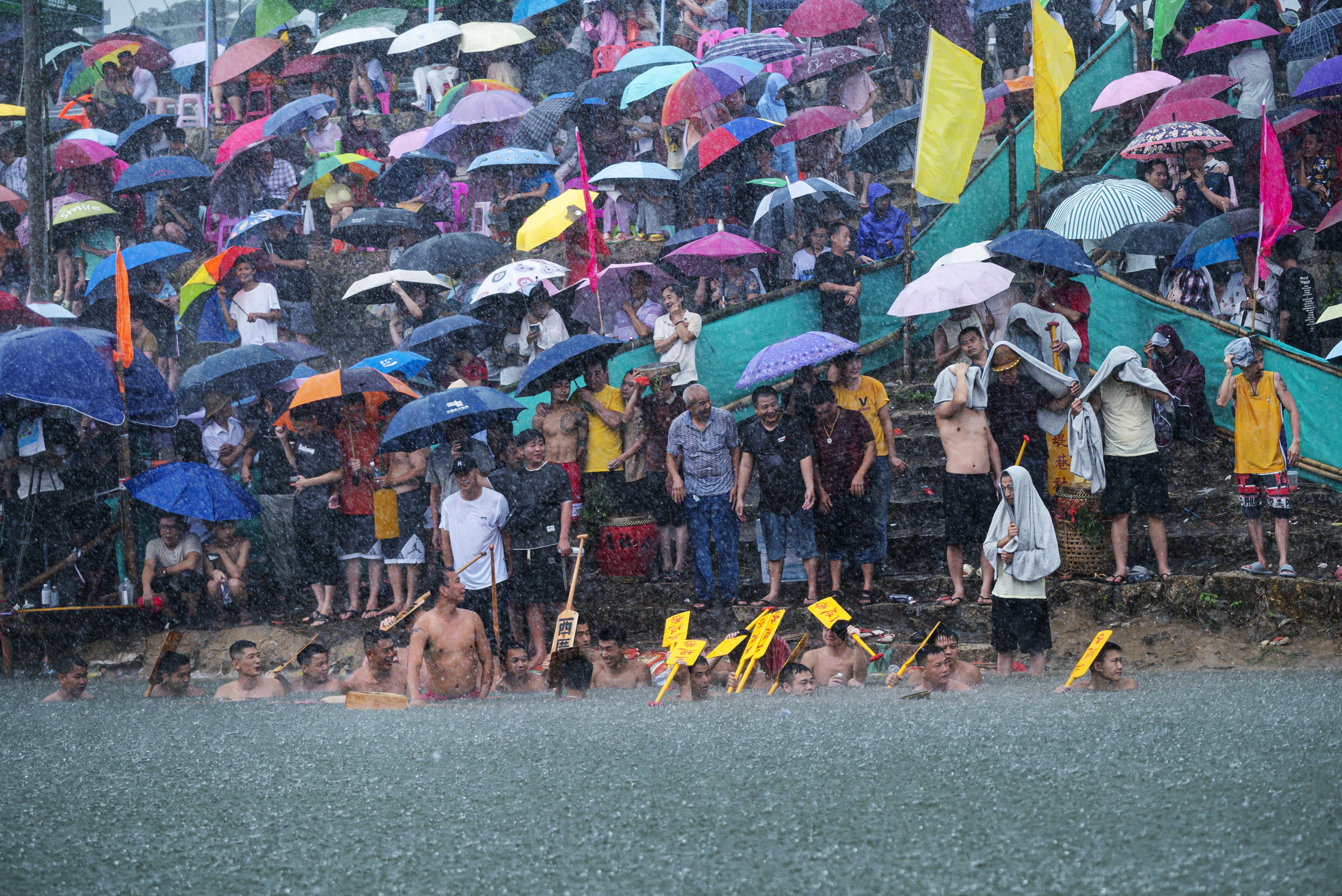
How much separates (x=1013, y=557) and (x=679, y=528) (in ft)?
9.31

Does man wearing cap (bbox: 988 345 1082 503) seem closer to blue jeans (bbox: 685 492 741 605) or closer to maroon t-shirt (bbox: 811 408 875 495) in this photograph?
maroon t-shirt (bbox: 811 408 875 495)

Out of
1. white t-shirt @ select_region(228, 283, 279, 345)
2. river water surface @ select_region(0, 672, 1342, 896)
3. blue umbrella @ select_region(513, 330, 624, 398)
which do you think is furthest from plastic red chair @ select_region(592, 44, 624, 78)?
river water surface @ select_region(0, 672, 1342, 896)

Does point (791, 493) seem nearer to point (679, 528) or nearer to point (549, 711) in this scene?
point (679, 528)

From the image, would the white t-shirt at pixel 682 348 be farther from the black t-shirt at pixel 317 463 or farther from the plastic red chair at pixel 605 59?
the plastic red chair at pixel 605 59

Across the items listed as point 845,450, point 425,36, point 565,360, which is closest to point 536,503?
point 565,360

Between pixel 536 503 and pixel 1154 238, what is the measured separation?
5.60 m

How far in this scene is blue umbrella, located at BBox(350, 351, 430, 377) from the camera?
33.3 ft

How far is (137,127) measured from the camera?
50.8ft

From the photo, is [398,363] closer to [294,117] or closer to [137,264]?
[137,264]

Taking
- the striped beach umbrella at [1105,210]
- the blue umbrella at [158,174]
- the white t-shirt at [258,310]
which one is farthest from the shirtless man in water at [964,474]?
the blue umbrella at [158,174]

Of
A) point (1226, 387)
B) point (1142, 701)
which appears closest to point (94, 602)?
point (1142, 701)

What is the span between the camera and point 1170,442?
9.33 metres

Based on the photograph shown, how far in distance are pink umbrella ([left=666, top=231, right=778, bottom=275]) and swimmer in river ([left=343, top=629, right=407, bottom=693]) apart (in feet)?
14.1

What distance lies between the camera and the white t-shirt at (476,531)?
9.15 metres
